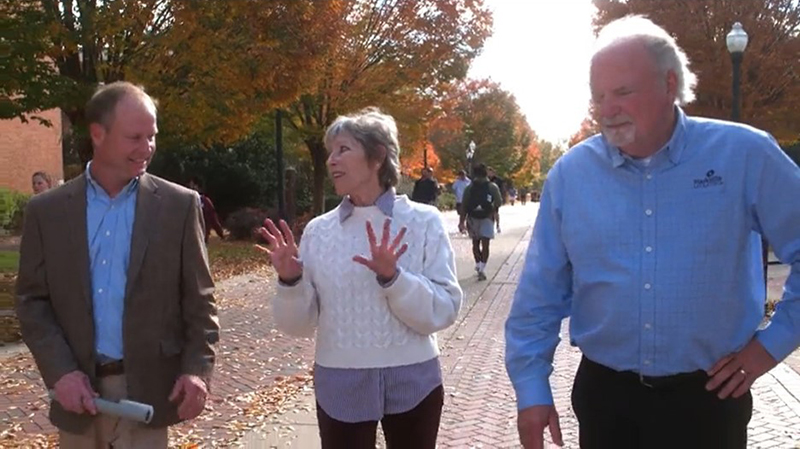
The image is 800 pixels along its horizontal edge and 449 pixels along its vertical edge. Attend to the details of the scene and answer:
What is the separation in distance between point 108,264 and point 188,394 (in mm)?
525

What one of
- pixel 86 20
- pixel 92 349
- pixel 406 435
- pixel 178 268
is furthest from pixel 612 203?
pixel 86 20

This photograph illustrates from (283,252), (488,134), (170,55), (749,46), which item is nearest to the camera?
(283,252)

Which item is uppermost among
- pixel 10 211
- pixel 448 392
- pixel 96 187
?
pixel 96 187

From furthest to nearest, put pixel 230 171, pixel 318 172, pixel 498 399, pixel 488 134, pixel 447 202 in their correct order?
pixel 488 134
pixel 447 202
pixel 230 171
pixel 318 172
pixel 498 399

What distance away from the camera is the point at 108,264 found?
283 cm

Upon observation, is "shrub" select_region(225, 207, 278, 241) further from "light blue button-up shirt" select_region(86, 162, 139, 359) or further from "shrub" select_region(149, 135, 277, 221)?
"light blue button-up shirt" select_region(86, 162, 139, 359)

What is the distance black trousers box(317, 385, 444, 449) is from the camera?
3.13m

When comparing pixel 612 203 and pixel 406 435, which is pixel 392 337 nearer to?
pixel 406 435

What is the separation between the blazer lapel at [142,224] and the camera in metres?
2.82

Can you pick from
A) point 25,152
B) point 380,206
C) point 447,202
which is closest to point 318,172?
point 25,152

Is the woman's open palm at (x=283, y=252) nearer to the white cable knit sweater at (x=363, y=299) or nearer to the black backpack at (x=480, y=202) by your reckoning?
the white cable knit sweater at (x=363, y=299)

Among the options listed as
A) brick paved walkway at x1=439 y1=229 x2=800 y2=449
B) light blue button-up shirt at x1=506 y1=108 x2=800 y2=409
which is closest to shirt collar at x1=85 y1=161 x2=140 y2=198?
light blue button-up shirt at x1=506 y1=108 x2=800 y2=409

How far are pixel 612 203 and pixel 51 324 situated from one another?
1.88 meters

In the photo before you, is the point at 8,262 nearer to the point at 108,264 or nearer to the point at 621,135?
the point at 108,264
